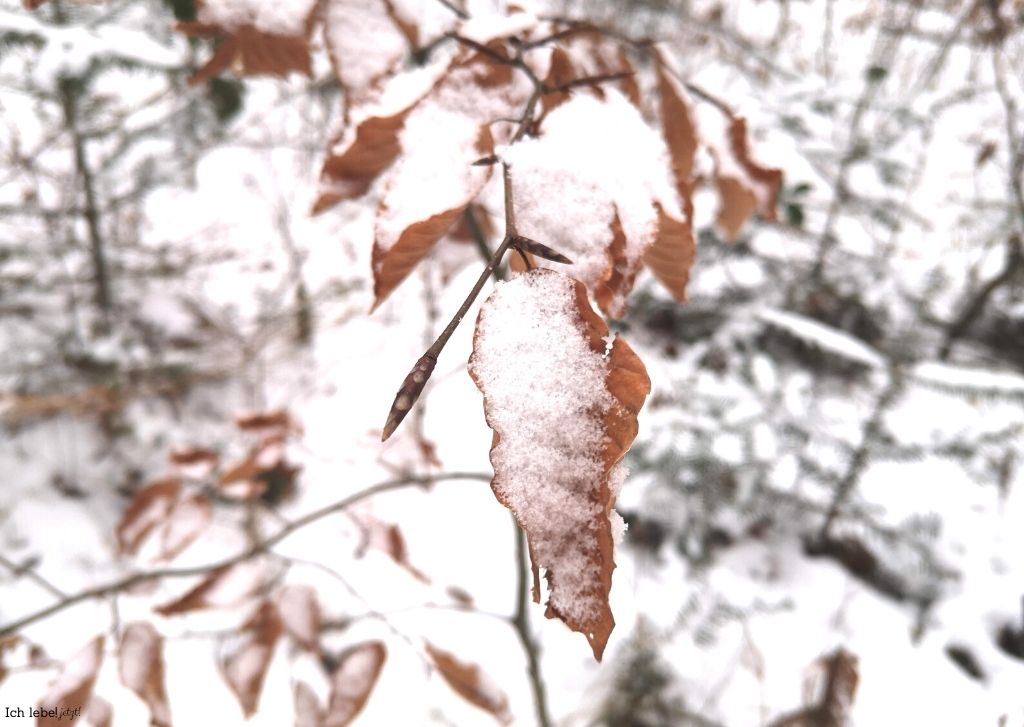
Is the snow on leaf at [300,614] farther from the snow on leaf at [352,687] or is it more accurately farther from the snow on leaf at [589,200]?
the snow on leaf at [589,200]

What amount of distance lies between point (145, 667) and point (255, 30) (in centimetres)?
62

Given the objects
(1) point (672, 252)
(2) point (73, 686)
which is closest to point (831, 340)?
(1) point (672, 252)

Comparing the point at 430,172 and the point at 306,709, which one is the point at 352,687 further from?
the point at 430,172

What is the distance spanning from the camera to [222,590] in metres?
0.70

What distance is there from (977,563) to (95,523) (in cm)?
226

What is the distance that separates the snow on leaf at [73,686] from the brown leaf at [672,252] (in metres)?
0.66

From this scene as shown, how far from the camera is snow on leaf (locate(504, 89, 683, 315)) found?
266mm

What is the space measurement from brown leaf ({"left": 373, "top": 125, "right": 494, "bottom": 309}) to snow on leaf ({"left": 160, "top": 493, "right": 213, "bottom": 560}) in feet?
2.34

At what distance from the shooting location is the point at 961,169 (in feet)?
9.47

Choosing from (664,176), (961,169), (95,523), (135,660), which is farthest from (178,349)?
(961,169)

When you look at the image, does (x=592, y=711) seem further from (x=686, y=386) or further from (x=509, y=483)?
(x=509, y=483)

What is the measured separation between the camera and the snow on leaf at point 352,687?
0.62 meters

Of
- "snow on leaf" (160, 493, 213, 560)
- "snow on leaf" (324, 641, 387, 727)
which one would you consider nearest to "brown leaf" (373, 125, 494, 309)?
"snow on leaf" (324, 641, 387, 727)

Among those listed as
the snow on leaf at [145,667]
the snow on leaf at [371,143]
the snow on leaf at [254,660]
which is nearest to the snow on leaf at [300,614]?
the snow on leaf at [254,660]
